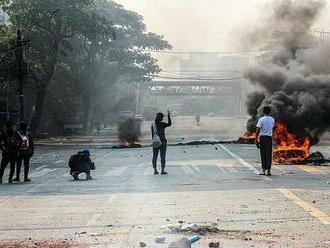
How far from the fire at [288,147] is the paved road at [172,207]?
264cm

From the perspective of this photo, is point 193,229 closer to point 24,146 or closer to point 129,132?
point 24,146

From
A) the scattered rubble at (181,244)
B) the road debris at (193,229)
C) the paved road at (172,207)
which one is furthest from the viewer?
the road debris at (193,229)

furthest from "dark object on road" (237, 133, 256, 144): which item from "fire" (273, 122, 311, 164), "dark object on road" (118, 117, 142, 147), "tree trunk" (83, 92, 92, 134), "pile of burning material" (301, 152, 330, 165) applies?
"tree trunk" (83, 92, 92, 134)

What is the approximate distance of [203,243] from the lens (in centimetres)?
735

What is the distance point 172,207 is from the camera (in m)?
10.4

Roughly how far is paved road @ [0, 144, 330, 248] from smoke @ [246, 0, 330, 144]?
21.3 feet

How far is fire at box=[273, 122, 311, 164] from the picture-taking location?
67.3 ft

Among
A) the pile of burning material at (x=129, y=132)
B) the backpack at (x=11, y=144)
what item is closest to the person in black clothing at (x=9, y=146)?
the backpack at (x=11, y=144)

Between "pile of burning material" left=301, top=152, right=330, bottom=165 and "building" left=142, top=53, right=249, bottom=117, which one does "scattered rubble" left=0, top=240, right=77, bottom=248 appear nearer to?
"pile of burning material" left=301, top=152, right=330, bottom=165

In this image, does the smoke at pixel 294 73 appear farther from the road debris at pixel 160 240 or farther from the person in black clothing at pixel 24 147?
the road debris at pixel 160 240

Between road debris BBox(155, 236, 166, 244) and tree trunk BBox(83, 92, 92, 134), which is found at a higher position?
tree trunk BBox(83, 92, 92, 134)

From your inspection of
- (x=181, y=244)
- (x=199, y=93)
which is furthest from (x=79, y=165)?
(x=199, y=93)

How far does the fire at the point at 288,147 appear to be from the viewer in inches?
808

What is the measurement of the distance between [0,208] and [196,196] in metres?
3.67
